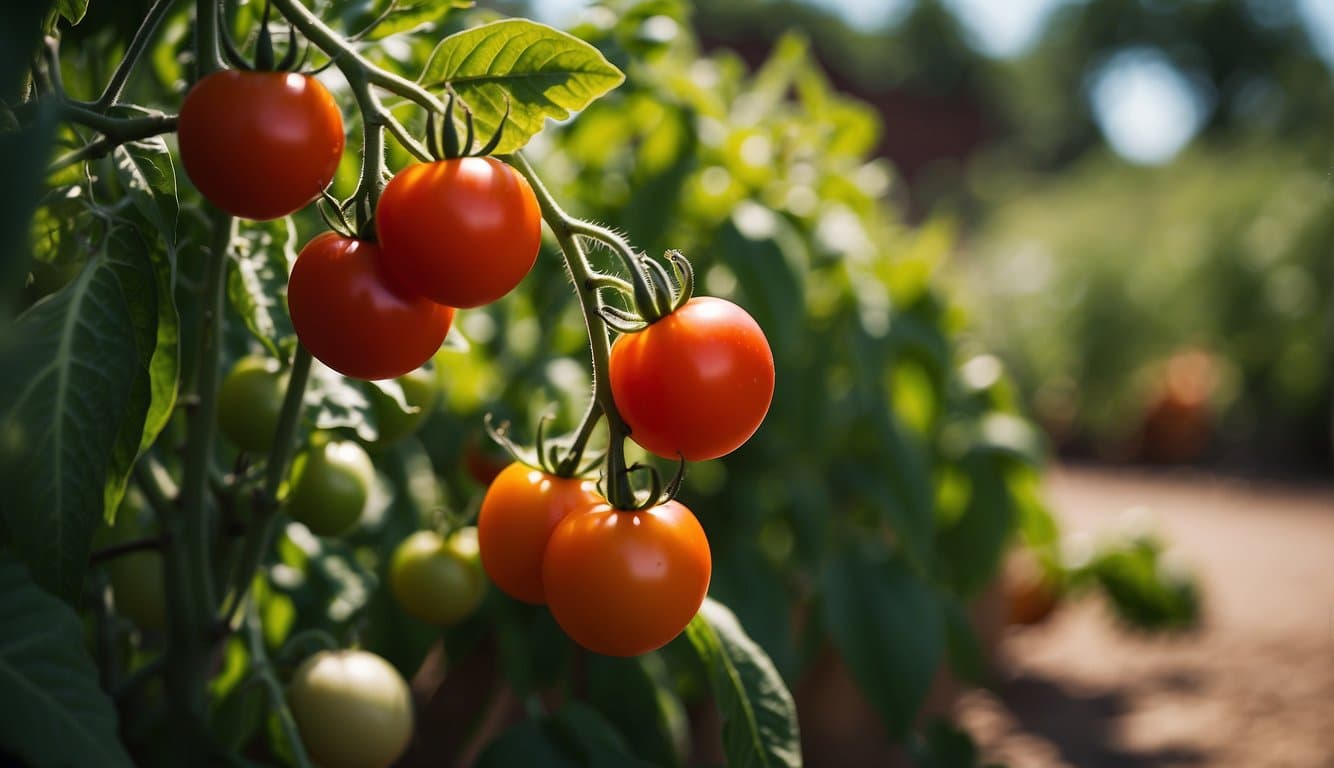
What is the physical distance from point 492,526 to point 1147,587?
1.98m

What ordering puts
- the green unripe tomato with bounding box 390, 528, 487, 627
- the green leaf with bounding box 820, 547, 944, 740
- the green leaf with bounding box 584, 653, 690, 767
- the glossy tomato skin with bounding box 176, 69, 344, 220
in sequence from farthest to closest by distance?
the green leaf with bounding box 820, 547, 944, 740 → the green leaf with bounding box 584, 653, 690, 767 → the green unripe tomato with bounding box 390, 528, 487, 627 → the glossy tomato skin with bounding box 176, 69, 344, 220

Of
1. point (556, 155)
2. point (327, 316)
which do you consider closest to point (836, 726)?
point (556, 155)

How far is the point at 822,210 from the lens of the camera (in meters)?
1.27

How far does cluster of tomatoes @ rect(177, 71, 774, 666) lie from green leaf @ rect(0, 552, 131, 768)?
0.52 feet

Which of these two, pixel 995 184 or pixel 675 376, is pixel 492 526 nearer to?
pixel 675 376

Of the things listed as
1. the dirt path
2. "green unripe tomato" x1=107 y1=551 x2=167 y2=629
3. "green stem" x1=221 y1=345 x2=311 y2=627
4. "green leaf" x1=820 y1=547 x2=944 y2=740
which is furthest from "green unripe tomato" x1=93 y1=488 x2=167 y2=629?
the dirt path

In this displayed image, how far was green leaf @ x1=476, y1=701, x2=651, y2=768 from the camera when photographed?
712mm

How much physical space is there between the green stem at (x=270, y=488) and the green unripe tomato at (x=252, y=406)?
28mm

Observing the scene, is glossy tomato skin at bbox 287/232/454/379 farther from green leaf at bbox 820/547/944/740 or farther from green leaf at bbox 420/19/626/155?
green leaf at bbox 820/547/944/740

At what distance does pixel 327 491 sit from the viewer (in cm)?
64

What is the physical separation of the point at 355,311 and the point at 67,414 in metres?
0.15

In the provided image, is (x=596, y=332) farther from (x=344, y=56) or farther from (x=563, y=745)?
(x=563, y=745)

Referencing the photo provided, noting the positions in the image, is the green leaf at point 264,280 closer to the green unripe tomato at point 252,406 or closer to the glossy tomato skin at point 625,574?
the green unripe tomato at point 252,406

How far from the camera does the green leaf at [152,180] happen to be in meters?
0.45
